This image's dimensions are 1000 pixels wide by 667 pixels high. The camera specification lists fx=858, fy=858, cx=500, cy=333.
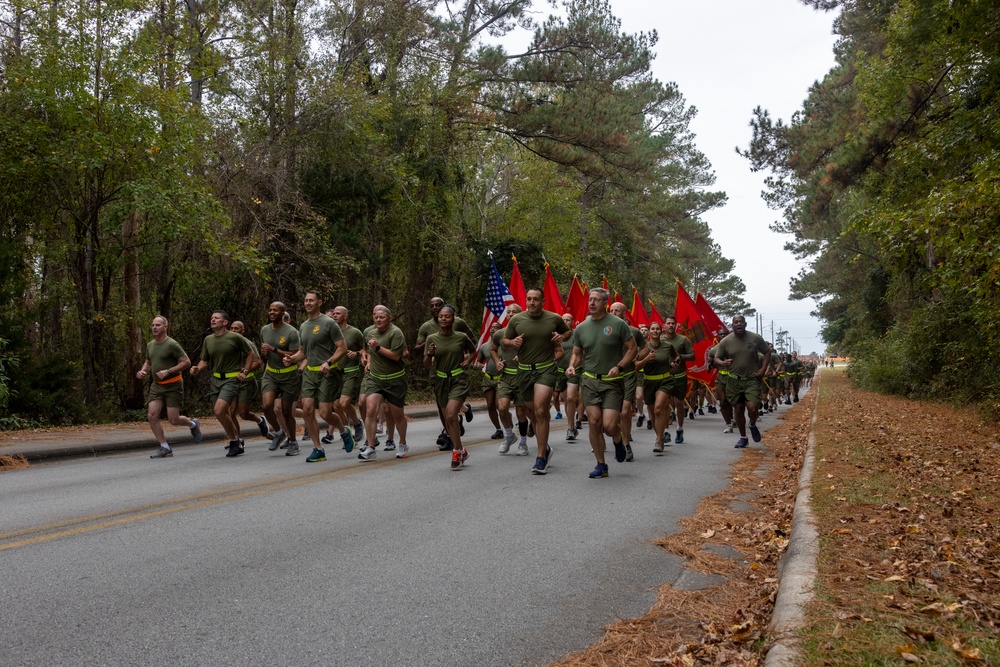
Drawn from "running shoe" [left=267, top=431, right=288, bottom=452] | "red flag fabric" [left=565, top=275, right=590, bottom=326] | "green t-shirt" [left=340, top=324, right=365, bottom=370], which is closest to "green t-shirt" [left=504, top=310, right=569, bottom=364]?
"green t-shirt" [left=340, top=324, right=365, bottom=370]

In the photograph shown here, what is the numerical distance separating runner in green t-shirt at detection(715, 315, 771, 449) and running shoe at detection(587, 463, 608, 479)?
4175 millimetres

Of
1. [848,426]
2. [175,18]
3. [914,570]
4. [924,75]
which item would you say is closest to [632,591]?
[914,570]

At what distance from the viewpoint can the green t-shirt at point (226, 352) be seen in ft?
40.8

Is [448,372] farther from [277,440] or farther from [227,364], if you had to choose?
[227,364]

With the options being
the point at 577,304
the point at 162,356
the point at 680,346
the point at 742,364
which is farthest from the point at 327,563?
the point at 577,304

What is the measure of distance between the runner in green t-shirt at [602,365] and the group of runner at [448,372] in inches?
0.5

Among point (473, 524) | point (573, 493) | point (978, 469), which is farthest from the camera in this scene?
point (978, 469)

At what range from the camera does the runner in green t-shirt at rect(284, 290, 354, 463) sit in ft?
38.5

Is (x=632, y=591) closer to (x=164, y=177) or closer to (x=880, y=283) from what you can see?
(x=164, y=177)

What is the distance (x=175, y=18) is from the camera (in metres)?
19.1

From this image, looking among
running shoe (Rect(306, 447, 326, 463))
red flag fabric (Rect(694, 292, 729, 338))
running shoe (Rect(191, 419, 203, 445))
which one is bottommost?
running shoe (Rect(306, 447, 326, 463))

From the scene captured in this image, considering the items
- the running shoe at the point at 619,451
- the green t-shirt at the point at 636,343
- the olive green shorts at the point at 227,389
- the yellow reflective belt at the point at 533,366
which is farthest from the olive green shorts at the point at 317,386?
the green t-shirt at the point at 636,343

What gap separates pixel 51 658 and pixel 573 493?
18.2 ft

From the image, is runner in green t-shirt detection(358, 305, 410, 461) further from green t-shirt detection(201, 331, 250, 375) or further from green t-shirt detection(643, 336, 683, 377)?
green t-shirt detection(643, 336, 683, 377)
